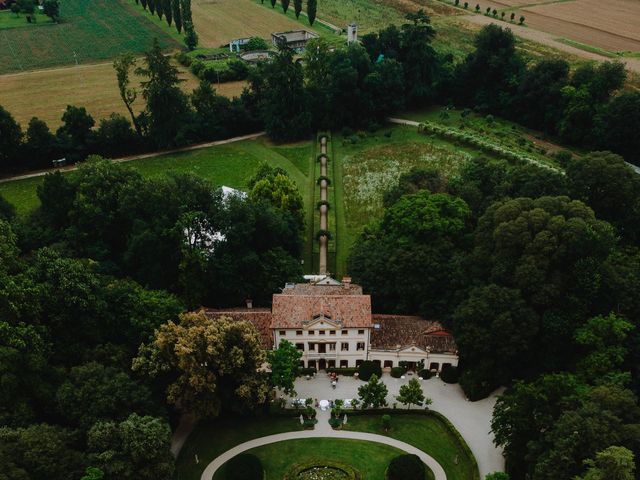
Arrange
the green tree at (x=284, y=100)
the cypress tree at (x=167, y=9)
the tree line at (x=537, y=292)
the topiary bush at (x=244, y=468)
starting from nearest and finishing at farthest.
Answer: the tree line at (x=537, y=292), the topiary bush at (x=244, y=468), the green tree at (x=284, y=100), the cypress tree at (x=167, y=9)

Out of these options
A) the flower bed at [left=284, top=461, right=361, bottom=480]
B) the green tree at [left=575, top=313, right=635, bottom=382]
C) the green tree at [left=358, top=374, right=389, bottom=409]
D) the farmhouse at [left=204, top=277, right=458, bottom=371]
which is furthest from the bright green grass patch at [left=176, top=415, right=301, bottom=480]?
the green tree at [left=575, top=313, right=635, bottom=382]

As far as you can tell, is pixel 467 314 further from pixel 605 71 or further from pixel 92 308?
pixel 605 71

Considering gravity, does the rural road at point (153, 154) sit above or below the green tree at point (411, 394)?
below

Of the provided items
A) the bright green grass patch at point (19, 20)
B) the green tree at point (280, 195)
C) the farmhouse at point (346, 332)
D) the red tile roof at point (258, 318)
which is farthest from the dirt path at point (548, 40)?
the bright green grass patch at point (19, 20)

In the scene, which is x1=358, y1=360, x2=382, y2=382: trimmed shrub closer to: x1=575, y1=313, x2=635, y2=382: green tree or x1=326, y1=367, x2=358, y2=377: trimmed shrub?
x1=326, y1=367, x2=358, y2=377: trimmed shrub

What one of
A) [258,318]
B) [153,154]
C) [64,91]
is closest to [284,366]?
[258,318]

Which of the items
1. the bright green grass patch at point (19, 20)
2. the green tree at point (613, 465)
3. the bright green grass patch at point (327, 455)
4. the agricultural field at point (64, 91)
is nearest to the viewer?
the green tree at point (613, 465)

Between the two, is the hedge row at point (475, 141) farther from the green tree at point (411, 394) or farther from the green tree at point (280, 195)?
the green tree at point (411, 394)
